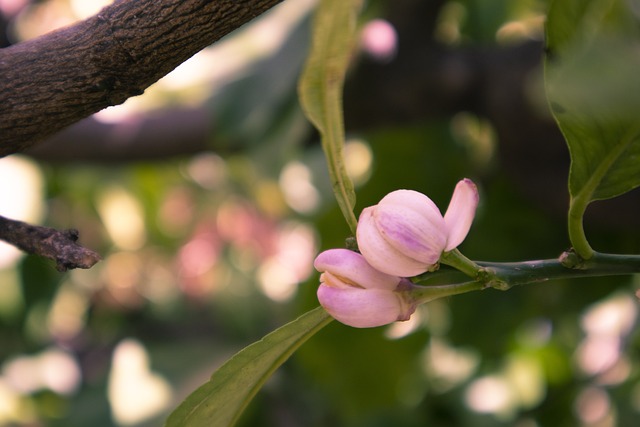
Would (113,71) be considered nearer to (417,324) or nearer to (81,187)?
(417,324)

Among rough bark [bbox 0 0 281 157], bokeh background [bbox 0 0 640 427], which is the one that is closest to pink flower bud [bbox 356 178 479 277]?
rough bark [bbox 0 0 281 157]

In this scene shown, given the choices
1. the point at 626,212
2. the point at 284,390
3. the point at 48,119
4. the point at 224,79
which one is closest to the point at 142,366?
the point at 284,390

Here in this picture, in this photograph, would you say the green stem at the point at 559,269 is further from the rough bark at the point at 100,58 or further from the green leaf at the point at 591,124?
the rough bark at the point at 100,58

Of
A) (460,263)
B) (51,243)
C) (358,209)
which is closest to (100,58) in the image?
(51,243)

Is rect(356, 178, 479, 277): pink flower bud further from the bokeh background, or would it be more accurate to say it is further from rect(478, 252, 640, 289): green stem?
the bokeh background

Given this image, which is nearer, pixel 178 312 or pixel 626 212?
pixel 626 212

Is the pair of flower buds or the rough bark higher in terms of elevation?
the rough bark

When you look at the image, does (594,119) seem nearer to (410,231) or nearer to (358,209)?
(410,231)
